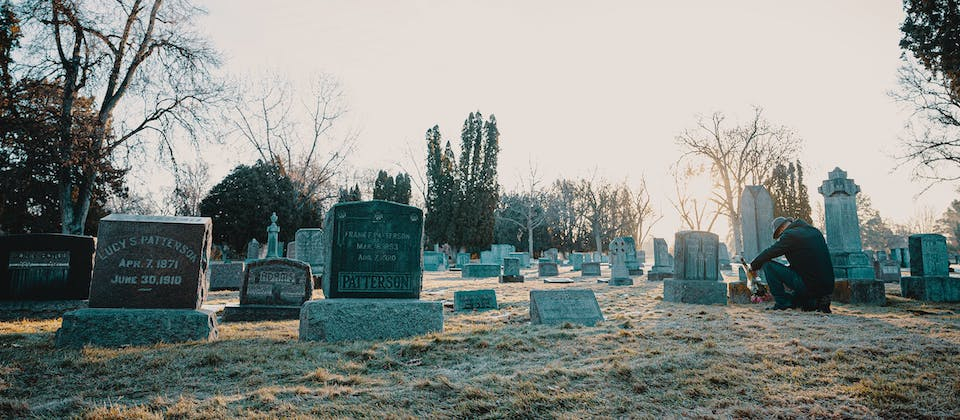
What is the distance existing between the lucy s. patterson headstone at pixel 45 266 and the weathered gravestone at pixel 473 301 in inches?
237

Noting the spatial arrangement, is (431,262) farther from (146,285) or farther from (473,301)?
(146,285)

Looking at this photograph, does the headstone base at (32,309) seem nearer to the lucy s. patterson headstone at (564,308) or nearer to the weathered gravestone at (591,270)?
the lucy s. patterson headstone at (564,308)

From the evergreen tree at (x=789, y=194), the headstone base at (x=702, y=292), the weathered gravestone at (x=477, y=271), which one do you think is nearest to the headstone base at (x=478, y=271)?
the weathered gravestone at (x=477, y=271)

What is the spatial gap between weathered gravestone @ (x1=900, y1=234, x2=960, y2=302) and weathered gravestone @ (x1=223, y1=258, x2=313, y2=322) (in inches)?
463

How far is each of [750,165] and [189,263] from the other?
100 feet

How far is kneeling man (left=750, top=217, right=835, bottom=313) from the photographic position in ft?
22.8

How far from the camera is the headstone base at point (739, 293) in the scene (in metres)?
8.92

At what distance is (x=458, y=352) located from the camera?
14.6ft

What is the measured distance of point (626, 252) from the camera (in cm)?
2303

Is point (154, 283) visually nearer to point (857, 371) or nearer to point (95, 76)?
point (857, 371)

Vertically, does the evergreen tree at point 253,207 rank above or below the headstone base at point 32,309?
above

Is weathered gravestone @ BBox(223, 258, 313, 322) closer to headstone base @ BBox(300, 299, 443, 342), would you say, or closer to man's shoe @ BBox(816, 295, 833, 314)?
headstone base @ BBox(300, 299, 443, 342)

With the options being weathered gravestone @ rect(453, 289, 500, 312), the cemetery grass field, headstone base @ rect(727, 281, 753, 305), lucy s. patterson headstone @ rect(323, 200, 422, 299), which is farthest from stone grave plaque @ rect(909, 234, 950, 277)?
lucy s. patterson headstone @ rect(323, 200, 422, 299)

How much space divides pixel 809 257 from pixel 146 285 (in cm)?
874
